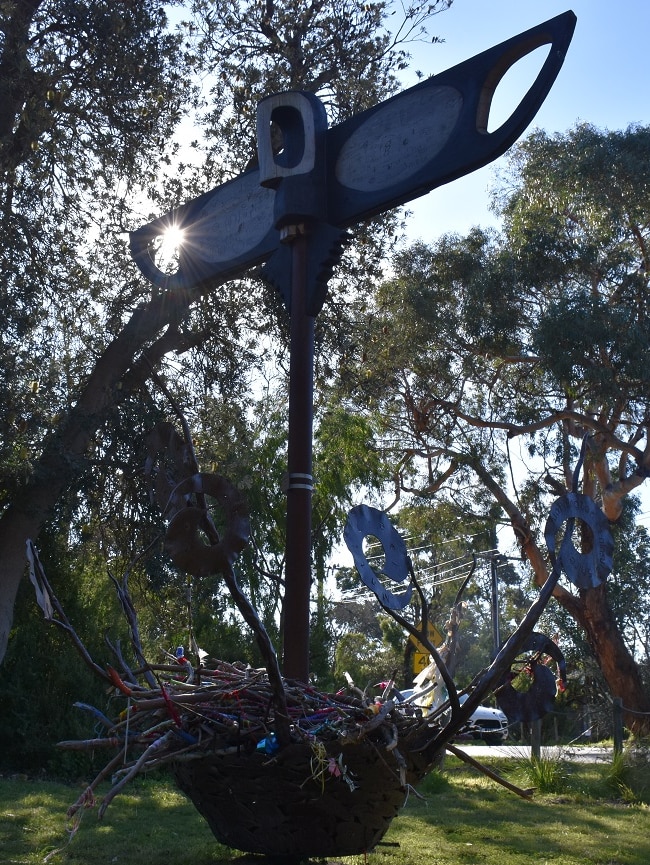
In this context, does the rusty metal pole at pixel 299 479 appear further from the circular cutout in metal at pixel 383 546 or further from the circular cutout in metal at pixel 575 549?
the circular cutout in metal at pixel 575 549

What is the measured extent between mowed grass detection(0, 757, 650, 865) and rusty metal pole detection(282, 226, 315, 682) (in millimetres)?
574

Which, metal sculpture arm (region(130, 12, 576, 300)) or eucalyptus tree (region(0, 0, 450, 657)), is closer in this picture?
metal sculpture arm (region(130, 12, 576, 300))

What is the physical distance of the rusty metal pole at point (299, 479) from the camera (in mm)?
2365

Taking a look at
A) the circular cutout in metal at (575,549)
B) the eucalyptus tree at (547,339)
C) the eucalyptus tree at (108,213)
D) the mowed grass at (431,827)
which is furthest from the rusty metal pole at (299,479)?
the eucalyptus tree at (547,339)

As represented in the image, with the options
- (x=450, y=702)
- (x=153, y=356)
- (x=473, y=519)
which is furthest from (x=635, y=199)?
(x=450, y=702)

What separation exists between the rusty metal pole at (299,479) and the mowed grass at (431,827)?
0.57m

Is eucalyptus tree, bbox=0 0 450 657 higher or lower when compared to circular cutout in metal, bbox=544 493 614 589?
higher

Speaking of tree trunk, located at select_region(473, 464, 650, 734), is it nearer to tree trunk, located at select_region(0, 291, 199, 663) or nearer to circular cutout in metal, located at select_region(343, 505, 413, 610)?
tree trunk, located at select_region(0, 291, 199, 663)

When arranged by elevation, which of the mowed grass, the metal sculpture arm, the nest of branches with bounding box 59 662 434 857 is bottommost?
the mowed grass

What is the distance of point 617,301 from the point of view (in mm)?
14789

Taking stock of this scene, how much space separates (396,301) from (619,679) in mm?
7521

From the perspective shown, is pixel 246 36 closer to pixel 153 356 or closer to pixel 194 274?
pixel 153 356

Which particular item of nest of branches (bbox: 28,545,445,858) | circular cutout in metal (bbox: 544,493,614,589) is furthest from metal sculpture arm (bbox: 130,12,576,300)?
nest of branches (bbox: 28,545,445,858)

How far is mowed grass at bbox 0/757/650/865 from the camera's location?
12.8ft
